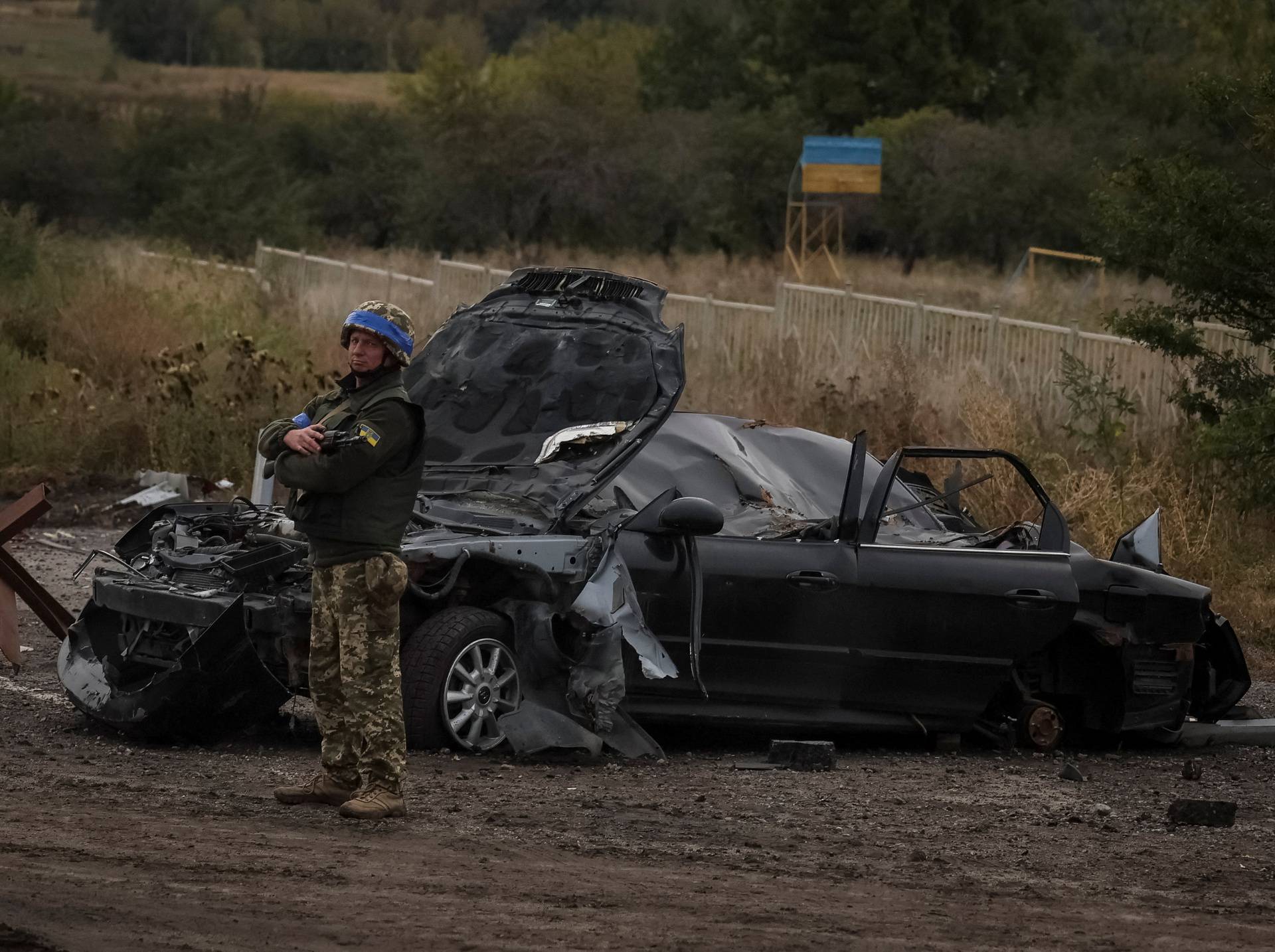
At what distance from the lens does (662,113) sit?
2611 inches

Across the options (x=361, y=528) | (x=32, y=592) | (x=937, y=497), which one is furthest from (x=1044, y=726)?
(x=32, y=592)

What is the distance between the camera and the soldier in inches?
274

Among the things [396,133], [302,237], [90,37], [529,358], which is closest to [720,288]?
[302,237]

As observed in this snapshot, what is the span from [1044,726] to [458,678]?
9.78ft

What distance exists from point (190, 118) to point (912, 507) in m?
63.7

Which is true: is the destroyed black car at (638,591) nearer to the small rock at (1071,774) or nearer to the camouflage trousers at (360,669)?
the small rock at (1071,774)

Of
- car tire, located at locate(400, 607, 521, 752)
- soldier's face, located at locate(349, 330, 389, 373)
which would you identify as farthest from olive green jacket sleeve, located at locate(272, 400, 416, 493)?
car tire, located at locate(400, 607, 521, 752)

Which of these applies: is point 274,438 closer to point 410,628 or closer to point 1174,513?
point 410,628

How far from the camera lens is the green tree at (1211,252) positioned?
46.1 ft

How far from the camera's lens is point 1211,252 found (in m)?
14.0

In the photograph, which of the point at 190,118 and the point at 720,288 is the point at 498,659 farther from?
the point at 190,118

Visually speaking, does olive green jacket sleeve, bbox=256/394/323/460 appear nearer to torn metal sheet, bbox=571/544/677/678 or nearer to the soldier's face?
the soldier's face

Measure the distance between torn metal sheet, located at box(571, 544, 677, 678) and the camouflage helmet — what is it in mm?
1682

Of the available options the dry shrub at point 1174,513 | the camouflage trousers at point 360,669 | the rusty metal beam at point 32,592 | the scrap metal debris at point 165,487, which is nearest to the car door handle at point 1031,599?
the camouflage trousers at point 360,669
